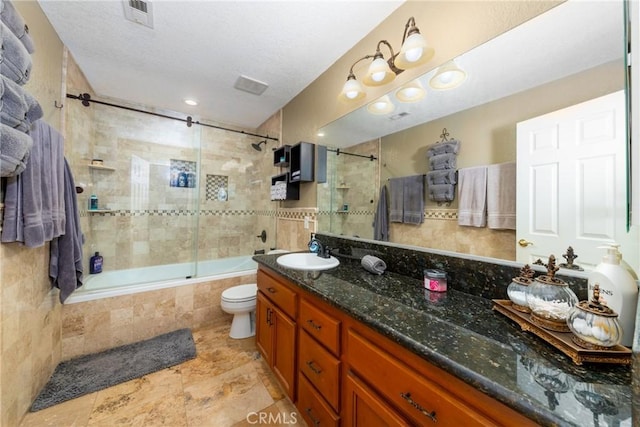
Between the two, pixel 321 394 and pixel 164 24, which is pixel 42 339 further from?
pixel 164 24

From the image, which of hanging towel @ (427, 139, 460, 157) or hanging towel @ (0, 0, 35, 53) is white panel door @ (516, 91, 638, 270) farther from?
hanging towel @ (0, 0, 35, 53)

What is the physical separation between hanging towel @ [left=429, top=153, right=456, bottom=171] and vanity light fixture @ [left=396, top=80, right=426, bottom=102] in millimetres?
378

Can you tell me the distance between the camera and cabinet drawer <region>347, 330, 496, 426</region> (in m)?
0.57

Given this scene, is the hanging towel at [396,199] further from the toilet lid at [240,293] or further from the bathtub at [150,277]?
the bathtub at [150,277]

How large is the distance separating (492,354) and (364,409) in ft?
1.70

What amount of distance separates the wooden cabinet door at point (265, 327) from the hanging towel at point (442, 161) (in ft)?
4.33

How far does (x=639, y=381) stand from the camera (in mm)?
388

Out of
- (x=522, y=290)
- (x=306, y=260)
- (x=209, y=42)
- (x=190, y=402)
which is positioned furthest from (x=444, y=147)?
(x=190, y=402)

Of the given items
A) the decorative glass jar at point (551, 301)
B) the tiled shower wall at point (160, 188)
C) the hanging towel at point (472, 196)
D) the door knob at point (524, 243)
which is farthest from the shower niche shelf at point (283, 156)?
the decorative glass jar at point (551, 301)

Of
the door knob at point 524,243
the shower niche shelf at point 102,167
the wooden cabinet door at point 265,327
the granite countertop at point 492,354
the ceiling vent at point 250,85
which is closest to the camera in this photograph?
the granite countertop at point 492,354

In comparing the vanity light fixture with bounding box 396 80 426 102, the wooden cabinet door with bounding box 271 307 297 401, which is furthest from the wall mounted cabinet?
the wooden cabinet door with bounding box 271 307 297 401

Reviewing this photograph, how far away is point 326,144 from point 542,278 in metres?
1.71

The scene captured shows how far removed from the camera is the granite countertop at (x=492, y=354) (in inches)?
17.0

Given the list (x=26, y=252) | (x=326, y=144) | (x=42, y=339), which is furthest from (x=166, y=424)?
(x=326, y=144)
